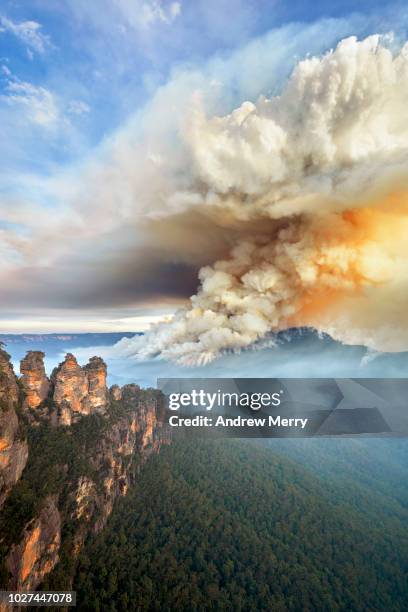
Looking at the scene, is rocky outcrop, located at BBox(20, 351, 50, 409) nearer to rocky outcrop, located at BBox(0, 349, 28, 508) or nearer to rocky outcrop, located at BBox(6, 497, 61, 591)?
rocky outcrop, located at BBox(0, 349, 28, 508)

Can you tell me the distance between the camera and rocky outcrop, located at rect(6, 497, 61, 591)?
103 ft

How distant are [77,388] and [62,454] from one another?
13.6 meters

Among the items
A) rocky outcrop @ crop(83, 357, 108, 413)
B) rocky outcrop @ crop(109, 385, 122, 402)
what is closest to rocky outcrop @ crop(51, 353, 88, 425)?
rocky outcrop @ crop(83, 357, 108, 413)

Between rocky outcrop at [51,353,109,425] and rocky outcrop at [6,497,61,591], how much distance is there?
19.9 meters

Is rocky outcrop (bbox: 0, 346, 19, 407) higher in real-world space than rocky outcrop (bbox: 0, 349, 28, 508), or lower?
higher

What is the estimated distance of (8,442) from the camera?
122 ft

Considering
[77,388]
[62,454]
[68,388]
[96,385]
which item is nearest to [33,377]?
[68,388]

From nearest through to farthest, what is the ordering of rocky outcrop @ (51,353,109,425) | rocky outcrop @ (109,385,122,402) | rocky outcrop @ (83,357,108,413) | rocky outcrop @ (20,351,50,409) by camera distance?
rocky outcrop @ (20,351,50,409) < rocky outcrop @ (51,353,109,425) < rocky outcrop @ (83,357,108,413) < rocky outcrop @ (109,385,122,402)

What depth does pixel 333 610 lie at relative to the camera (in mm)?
44500

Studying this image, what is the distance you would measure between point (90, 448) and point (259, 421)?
3389cm

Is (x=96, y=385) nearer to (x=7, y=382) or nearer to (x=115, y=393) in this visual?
(x=115, y=393)

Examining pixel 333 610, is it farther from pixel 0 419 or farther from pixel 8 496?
pixel 0 419

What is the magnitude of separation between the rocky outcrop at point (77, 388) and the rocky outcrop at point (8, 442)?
13.3 m

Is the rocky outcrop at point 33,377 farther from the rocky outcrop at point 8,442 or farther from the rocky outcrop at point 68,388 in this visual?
the rocky outcrop at point 8,442
